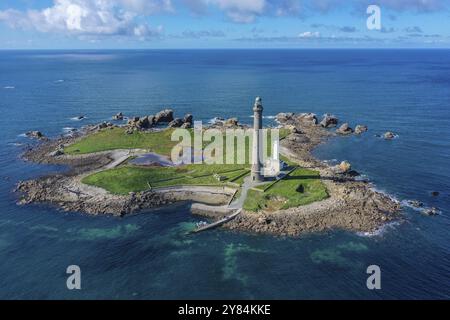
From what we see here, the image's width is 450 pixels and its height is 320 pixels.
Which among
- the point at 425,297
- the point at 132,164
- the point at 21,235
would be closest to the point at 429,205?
the point at 425,297

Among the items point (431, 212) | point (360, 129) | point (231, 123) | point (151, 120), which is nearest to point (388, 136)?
point (360, 129)

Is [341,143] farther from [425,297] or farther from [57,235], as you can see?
[57,235]

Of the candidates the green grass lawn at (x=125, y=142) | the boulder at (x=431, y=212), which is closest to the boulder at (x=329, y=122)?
the green grass lawn at (x=125, y=142)

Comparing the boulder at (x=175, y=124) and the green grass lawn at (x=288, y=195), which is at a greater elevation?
the boulder at (x=175, y=124)

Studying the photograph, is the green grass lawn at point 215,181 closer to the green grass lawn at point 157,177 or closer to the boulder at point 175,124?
the green grass lawn at point 157,177

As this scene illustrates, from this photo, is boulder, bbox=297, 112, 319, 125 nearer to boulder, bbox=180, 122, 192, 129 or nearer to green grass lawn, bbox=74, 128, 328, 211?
green grass lawn, bbox=74, 128, 328, 211

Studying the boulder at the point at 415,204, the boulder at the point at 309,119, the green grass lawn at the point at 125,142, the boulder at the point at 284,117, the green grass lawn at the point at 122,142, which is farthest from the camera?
the boulder at the point at 284,117

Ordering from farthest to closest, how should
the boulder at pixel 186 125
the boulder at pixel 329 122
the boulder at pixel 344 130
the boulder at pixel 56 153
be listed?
the boulder at pixel 329 122
the boulder at pixel 186 125
the boulder at pixel 344 130
the boulder at pixel 56 153
